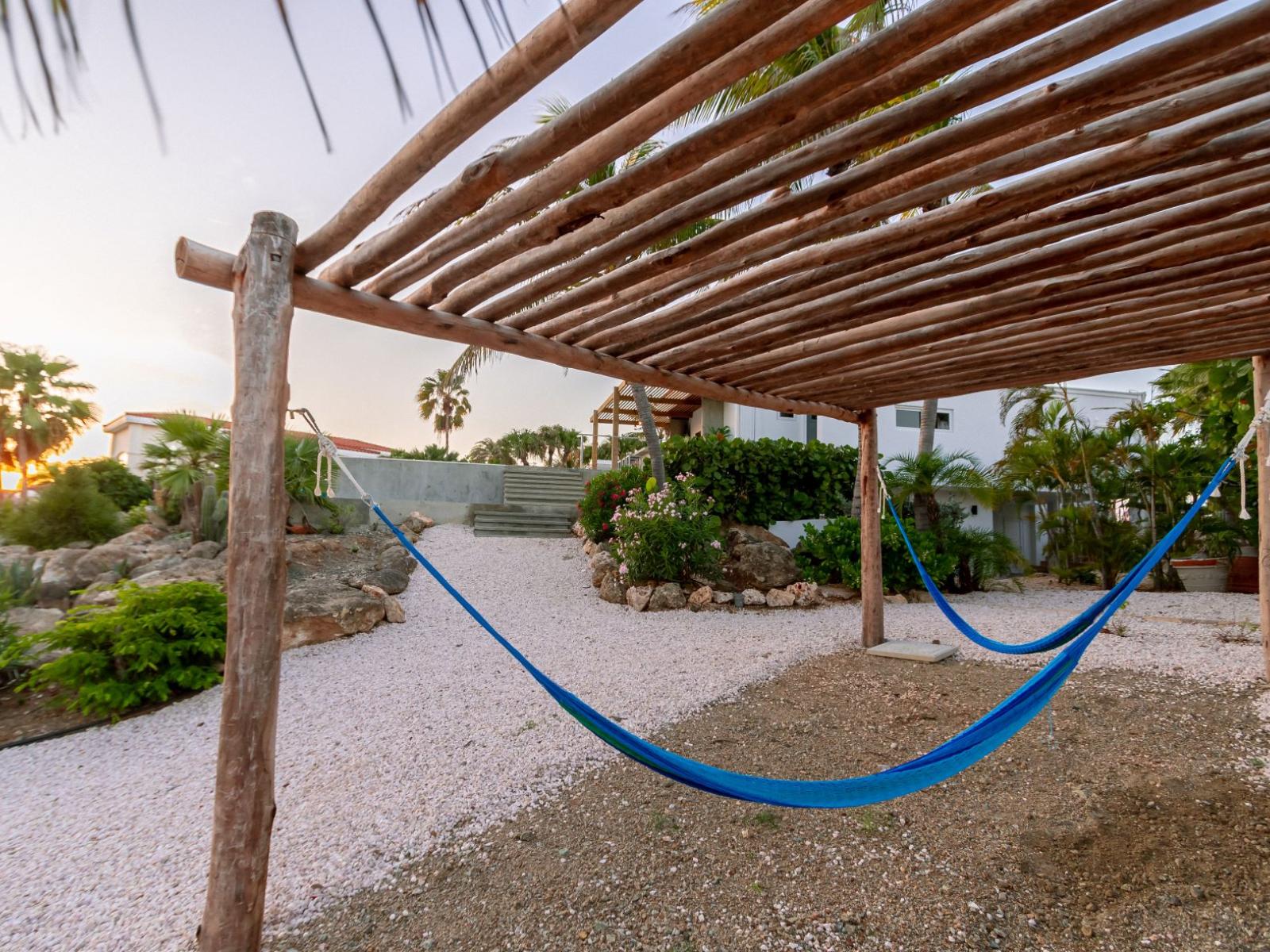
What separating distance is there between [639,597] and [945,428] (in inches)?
361

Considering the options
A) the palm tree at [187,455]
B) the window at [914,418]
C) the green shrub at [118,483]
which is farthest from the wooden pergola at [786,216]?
the green shrub at [118,483]

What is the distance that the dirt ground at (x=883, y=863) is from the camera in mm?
1617

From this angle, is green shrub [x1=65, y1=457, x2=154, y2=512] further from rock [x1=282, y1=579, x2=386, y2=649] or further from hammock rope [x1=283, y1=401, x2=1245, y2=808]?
hammock rope [x1=283, y1=401, x2=1245, y2=808]

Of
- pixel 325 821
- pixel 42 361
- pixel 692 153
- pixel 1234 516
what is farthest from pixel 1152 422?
pixel 42 361

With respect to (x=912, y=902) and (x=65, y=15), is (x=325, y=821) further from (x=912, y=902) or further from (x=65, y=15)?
(x=65, y=15)

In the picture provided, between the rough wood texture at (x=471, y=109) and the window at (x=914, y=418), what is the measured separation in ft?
39.9

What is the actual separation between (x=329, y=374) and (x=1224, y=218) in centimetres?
785

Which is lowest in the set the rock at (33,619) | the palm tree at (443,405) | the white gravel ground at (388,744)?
the white gravel ground at (388,744)

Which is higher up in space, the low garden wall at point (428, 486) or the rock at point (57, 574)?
the low garden wall at point (428, 486)

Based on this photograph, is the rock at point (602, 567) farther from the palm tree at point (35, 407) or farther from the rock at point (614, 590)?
the palm tree at point (35, 407)

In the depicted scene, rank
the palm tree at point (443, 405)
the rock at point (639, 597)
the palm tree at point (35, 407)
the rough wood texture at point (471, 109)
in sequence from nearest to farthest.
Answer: the rough wood texture at point (471, 109)
the rock at point (639, 597)
the palm tree at point (35, 407)
the palm tree at point (443, 405)

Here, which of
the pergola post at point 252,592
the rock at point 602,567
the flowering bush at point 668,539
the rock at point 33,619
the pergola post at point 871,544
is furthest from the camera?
the rock at point 602,567

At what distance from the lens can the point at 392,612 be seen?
5.54 m

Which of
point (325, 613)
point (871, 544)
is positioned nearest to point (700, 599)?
point (871, 544)
